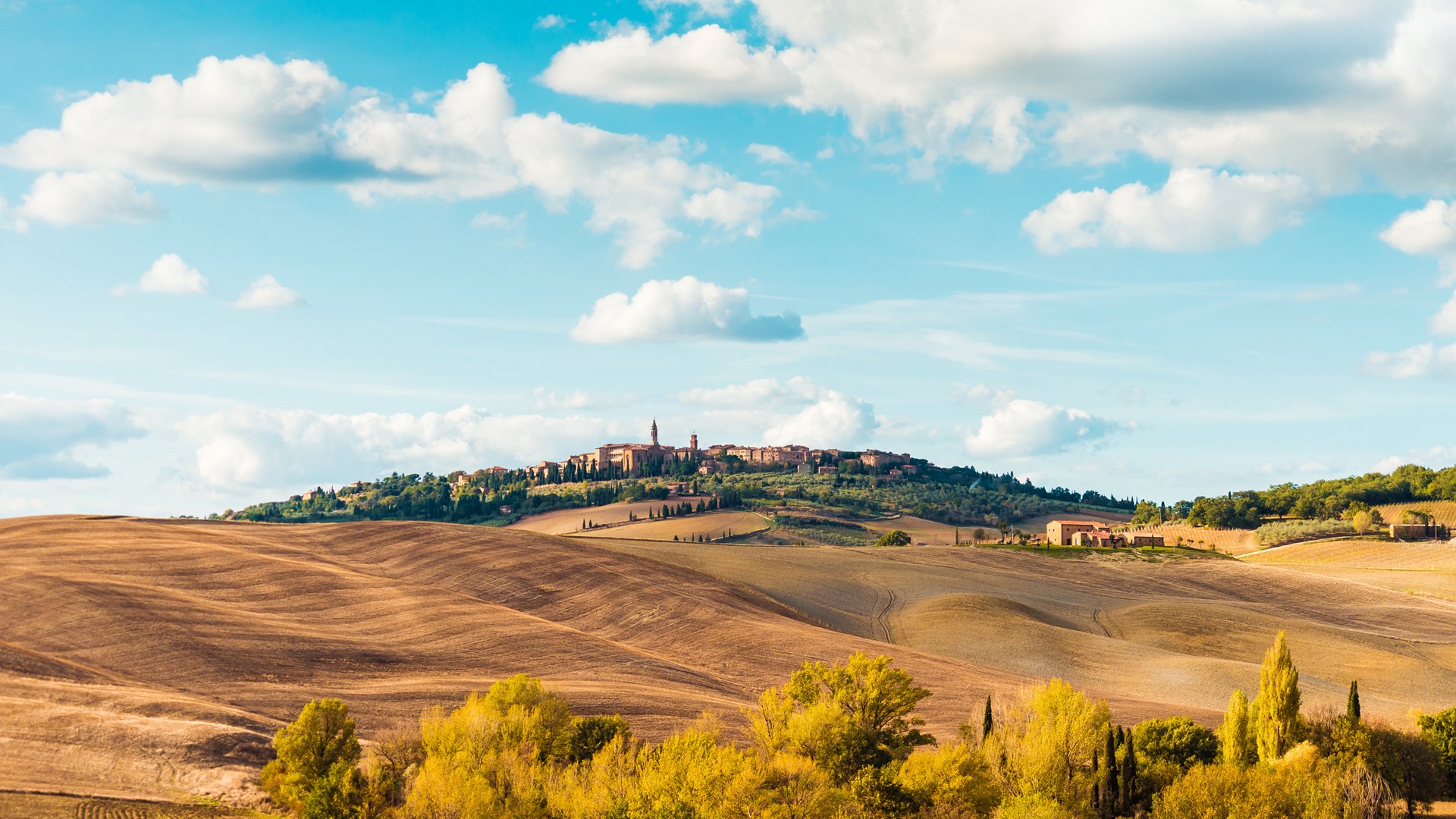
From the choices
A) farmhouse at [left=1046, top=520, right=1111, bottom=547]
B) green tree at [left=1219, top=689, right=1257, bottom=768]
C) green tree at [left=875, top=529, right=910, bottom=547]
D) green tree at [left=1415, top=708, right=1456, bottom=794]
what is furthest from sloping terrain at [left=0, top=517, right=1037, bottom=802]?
farmhouse at [left=1046, top=520, right=1111, bottom=547]

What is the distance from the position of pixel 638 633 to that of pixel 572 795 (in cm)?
3952

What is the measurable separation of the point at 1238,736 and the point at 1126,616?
2243 inches

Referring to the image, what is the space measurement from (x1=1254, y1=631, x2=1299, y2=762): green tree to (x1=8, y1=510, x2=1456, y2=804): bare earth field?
9.84 m

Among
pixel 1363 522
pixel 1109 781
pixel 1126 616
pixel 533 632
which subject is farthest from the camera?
pixel 1363 522

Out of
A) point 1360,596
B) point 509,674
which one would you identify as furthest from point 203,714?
point 1360,596

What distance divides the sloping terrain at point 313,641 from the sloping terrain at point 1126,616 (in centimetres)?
912

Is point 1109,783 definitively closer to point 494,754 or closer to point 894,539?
point 494,754

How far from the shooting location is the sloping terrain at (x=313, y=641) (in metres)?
54.0

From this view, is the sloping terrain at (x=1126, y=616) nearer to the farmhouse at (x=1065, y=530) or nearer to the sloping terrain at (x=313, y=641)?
the sloping terrain at (x=313, y=641)

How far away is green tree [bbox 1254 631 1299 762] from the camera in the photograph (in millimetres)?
55312

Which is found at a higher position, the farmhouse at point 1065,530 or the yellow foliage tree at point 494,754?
the farmhouse at point 1065,530

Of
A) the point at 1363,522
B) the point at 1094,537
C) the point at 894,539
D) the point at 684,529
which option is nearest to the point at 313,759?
the point at 894,539

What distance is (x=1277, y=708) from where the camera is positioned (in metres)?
55.5

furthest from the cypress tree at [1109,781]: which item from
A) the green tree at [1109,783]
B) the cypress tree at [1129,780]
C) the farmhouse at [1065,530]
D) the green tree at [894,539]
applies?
the farmhouse at [1065,530]
